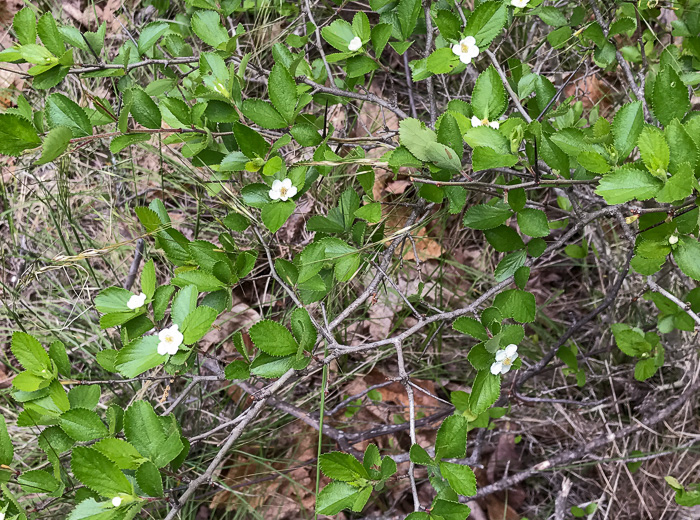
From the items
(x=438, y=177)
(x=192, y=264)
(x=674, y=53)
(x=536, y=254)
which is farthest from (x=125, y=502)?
(x=674, y=53)

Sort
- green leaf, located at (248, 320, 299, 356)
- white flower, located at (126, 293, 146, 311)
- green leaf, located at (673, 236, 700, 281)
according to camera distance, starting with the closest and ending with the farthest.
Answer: green leaf, located at (673, 236, 700, 281) → green leaf, located at (248, 320, 299, 356) → white flower, located at (126, 293, 146, 311)

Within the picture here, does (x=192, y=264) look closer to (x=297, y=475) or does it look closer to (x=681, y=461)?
(x=297, y=475)

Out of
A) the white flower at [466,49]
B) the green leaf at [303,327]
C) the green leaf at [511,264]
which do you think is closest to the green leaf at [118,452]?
the green leaf at [303,327]

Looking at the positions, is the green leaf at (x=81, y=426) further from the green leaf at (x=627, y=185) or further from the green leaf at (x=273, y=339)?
the green leaf at (x=627, y=185)

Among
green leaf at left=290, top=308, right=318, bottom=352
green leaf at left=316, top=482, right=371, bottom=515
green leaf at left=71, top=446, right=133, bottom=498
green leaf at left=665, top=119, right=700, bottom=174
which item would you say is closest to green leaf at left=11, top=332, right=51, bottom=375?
green leaf at left=71, top=446, right=133, bottom=498

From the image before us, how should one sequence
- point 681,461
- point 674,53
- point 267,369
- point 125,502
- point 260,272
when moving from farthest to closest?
point 260,272
point 681,461
point 674,53
point 267,369
point 125,502

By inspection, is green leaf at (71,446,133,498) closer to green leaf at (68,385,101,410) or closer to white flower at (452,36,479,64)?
green leaf at (68,385,101,410)

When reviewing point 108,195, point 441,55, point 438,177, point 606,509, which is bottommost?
point 606,509
